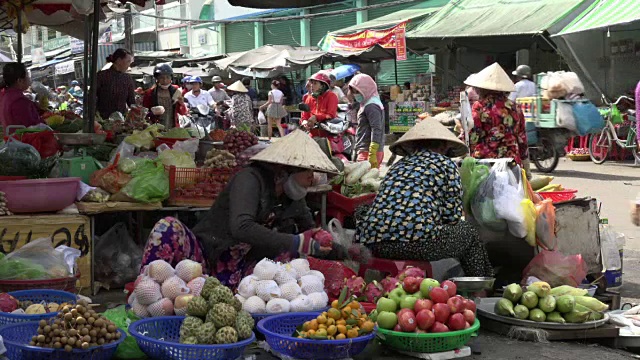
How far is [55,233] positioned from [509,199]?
3.11 metres

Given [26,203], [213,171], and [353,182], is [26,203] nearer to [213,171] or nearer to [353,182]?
[213,171]

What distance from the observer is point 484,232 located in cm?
581

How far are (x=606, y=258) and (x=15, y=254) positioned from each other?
158 inches

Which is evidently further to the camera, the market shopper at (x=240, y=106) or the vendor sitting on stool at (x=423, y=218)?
the market shopper at (x=240, y=106)

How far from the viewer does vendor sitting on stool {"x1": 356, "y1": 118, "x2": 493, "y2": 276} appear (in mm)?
5211

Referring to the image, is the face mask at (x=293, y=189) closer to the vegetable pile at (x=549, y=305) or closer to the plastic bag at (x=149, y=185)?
the vegetable pile at (x=549, y=305)

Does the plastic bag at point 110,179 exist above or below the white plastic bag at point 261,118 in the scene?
below

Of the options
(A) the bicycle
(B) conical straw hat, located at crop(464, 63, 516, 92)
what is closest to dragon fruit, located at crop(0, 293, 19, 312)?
(B) conical straw hat, located at crop(464, 63, 516, 92)

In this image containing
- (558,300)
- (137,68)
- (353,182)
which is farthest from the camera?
(137,68)

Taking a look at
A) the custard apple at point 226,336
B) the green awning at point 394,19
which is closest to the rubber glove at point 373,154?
the custard apple at point 226,336

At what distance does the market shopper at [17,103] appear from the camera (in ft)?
26.8

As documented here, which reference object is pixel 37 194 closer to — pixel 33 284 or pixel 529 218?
pixel 33 284

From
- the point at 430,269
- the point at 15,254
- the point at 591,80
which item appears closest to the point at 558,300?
the point at 430,269

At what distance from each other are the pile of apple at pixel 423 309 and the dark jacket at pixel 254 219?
2.34ft
